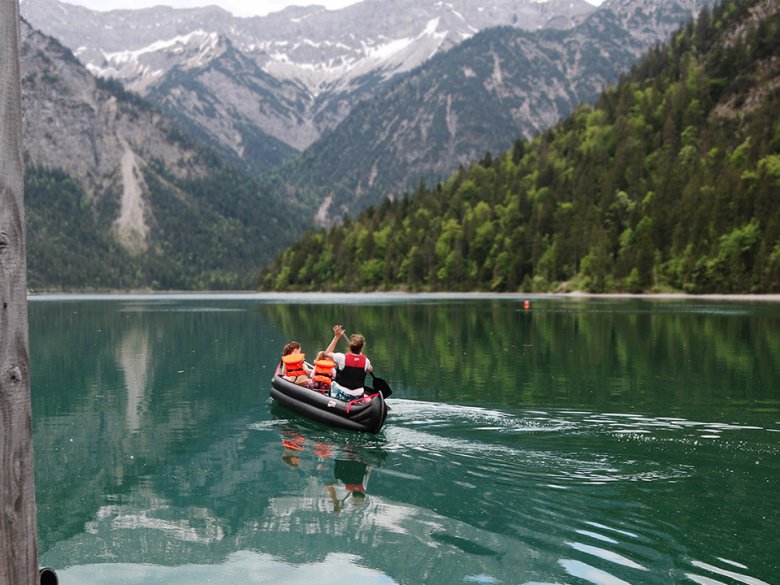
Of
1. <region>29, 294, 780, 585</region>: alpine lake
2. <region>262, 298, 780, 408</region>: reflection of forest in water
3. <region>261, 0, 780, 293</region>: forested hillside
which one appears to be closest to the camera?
<region>29, 294, 780, 585</region>: alpine lake

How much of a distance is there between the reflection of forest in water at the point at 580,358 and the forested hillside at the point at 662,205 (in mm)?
54252

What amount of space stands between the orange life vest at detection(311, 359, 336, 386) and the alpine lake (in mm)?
1851

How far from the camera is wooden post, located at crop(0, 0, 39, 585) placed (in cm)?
605

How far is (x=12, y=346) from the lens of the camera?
20.2ft

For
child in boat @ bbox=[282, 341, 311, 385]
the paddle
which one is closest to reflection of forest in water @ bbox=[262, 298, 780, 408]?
the paddle

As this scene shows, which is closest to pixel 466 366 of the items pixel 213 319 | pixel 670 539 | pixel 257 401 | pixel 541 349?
pixel 541 349

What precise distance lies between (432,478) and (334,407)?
7.31m

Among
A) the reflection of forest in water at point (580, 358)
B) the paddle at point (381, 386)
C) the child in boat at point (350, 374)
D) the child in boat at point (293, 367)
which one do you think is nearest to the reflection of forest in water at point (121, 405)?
the child in boat at point (293, 367)

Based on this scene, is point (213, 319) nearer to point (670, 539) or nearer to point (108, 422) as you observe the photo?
point (108, 422)

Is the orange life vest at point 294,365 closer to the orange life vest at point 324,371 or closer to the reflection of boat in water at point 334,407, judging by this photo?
the reflection of boat in water at point 334,407

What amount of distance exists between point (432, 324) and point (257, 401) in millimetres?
41496

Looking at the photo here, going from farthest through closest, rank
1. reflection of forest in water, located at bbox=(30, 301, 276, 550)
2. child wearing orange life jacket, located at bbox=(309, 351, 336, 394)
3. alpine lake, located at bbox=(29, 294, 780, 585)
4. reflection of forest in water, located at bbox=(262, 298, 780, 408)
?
1. reflection of forest in water, located at bbox=(262, 298, 780, 408)
2. child wearing orange life jacket, located at bbox=(309, 351, 336, 394)
3. reflection of forest in water, located at bbox=(30, 301, 276, 550)
4. alpine lake, located at bbox=(29, 294, 780, 585)

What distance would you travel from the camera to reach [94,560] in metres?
13.7

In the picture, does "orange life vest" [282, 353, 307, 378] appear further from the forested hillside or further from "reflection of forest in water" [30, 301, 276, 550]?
the forested hillside
